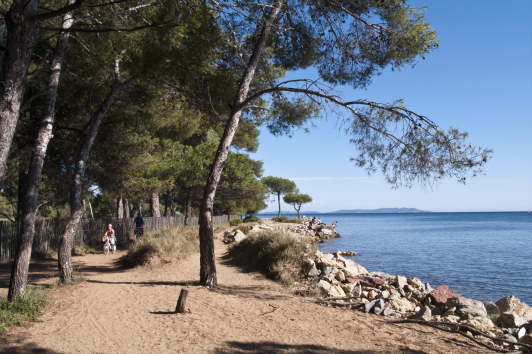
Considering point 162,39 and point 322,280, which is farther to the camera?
point 322,280

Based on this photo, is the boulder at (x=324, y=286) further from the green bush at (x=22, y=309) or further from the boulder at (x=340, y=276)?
the green bush at (x=22, y=309)

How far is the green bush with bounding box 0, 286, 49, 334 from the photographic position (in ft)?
17.7

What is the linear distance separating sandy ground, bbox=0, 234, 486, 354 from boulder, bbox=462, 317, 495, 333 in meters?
1.00

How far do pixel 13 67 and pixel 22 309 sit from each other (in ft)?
12.8

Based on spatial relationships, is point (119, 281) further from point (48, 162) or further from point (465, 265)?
point (465, 265)

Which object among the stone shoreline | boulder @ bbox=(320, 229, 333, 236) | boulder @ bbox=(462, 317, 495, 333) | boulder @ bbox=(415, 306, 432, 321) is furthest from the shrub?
boulder @ bbox=(320, 229, 333, 236)

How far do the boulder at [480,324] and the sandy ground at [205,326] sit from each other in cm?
100

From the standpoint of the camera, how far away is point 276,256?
1081 cm

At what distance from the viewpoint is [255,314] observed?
673cm

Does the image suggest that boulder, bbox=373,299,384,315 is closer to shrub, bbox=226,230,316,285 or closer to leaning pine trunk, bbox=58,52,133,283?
shrub, bbox=226,230,316,285

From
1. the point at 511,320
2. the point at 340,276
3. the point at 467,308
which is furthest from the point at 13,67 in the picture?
the point at 511,320

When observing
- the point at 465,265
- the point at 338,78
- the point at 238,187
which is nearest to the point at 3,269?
the point at 338,78

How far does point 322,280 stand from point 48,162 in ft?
32.6

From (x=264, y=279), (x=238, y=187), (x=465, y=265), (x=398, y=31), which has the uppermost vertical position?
(x=398, y=31)
